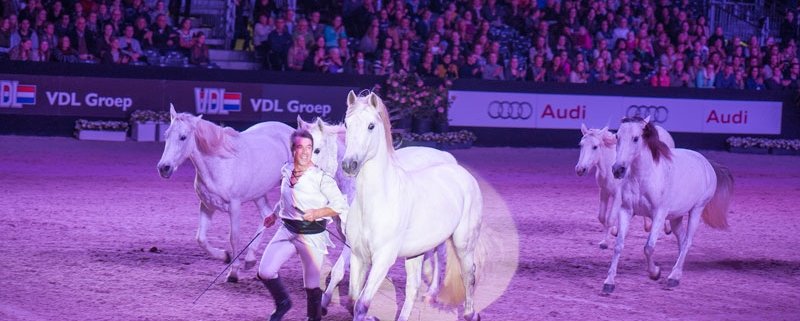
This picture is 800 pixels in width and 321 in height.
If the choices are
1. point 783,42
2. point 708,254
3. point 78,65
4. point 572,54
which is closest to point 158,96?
point 78,65

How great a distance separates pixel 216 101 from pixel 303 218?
15.4m

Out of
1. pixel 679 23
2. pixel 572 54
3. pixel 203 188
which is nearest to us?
pixel 203 188

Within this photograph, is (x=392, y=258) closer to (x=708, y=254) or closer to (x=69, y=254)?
(x=69, y=254)

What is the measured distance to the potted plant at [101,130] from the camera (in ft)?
70.6

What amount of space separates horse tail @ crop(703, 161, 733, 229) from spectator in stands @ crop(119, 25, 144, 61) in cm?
1333

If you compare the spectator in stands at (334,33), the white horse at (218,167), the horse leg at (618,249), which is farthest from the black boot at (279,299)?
the spectator in stands at (334,33)

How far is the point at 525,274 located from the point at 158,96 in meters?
13.3

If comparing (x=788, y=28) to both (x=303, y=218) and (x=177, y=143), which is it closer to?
(x=177, y=143)

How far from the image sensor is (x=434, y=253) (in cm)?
930

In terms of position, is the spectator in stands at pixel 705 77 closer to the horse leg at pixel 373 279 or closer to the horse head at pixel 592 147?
the horse head at pixel 592 147

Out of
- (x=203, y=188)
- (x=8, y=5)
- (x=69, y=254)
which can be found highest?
(x=8, y=5)

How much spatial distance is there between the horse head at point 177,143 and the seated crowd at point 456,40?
12216 millimetres

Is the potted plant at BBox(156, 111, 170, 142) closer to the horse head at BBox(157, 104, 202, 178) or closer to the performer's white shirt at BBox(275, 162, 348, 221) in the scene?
the horse head at BBox(157, 104, 202, 178)

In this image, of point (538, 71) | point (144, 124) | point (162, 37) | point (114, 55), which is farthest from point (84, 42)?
point (538, 71)
